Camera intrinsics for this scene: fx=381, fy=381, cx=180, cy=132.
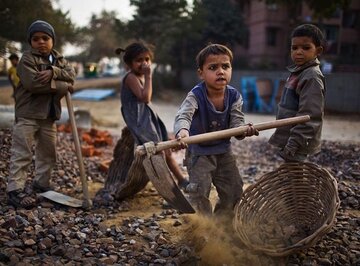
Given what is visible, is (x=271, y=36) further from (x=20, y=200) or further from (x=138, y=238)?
(x=138, y=238)

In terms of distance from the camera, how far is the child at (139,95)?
3988mm

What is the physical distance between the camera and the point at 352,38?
29.1 m

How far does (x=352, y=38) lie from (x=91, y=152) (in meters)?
28.1

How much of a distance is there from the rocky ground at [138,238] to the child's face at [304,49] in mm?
1423

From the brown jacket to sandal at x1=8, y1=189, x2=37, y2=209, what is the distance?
2.49ft

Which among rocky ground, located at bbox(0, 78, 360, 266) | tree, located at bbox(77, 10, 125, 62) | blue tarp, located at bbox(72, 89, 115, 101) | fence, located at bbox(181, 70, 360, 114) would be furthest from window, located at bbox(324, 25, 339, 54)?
rocky ground, located at bbox(0, 78, 360, 266)

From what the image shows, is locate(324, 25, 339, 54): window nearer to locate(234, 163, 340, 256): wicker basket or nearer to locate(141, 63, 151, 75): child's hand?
locate(141, 63, 151, 75): child's hand

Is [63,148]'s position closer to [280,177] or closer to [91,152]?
[91,152]

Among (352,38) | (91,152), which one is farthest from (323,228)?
(352,38)

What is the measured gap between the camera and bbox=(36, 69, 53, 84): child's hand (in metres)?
3.63

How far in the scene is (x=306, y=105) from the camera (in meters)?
2.95

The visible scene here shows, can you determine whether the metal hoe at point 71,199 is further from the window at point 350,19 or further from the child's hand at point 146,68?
the window at point 350,19

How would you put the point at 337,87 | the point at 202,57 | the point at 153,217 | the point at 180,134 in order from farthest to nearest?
1. the point at 337,87
2. the point at 153,217
3. the point at 202,57
4. the point at 180,134

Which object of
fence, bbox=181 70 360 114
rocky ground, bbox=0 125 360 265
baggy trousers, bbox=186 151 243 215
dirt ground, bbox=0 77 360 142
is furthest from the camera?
fence, bbox=181 70 360 114
